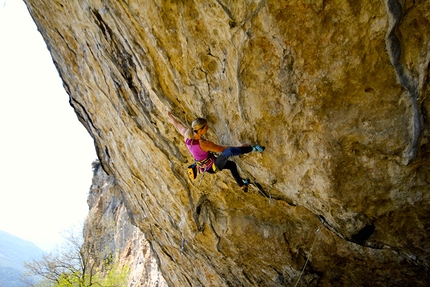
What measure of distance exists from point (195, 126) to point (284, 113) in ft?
4.53

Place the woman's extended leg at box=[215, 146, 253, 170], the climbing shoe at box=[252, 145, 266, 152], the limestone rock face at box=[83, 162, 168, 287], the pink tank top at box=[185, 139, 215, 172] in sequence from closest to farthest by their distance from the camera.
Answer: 1. the woman's extended leg at box=[215, 146, 253, 170]
2. the climbing shoe at box=[252, 145, 266, 152]
3. the pink tank top at box=[185, 139, 215, 172]
4. the limestone rock face at box=[83, 162, 168, 287]

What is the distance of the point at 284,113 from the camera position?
445 cm

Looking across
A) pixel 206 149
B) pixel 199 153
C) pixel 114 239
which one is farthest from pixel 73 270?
pixel 206 149

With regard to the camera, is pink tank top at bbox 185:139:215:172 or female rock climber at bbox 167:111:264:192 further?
pink tank top at bbox 185:139:215:172

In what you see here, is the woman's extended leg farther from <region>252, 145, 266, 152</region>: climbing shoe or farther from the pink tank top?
the pink tank top

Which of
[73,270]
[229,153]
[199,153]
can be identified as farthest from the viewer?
[73,270]

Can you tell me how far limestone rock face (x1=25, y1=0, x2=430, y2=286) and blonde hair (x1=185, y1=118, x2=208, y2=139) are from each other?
19.8 inches

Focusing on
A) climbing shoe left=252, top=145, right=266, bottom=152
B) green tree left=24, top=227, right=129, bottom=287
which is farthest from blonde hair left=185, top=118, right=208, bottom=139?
green tree left=24, top=227, right=129, bottom=287

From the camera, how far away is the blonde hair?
15.2 feet

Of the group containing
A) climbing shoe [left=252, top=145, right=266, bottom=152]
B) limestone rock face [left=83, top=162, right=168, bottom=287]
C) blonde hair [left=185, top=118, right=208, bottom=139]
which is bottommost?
limestone rock face [left=83, top=162, right=168, bottom=287]

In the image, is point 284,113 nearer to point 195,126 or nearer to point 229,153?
point 229,153

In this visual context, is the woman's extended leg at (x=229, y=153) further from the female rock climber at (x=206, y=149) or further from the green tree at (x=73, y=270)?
the green tree at (x=73, y=270)

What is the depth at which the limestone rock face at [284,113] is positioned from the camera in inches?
146

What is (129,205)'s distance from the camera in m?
10.9
